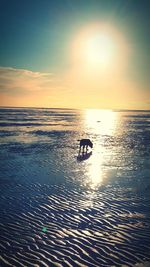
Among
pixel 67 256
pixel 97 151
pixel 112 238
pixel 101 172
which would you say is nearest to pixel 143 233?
pixel 112 238

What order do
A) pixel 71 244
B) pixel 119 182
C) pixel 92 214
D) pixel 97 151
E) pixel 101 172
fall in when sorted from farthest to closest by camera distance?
pixel 97 151 → pixel 101 172 → pixel 119 182 → pixel 92 214 → pixel 71 244

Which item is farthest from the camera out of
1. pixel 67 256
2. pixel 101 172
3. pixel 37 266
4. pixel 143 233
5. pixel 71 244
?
pixel 101 172

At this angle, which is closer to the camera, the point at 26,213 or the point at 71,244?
the point at 71,244

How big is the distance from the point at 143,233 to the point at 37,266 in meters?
4.25

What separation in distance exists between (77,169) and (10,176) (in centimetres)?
516

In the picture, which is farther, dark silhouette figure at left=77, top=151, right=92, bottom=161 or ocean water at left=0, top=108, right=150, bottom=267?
dark silhouette figure at left=77, top=151, right=92, bottom=161

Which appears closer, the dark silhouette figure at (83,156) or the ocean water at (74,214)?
the ocean water at (74,214)

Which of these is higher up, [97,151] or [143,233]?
[97,151]

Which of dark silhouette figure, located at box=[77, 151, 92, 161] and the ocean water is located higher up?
dark silhouette figure, located at box=[77, 151, 92, 161]

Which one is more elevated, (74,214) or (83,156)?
(83,156)

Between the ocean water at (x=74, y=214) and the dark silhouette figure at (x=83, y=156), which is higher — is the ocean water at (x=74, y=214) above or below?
below

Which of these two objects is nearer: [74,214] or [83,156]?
[74,214]

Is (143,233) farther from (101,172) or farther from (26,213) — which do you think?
(101,172)

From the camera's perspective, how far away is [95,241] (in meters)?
8.64
